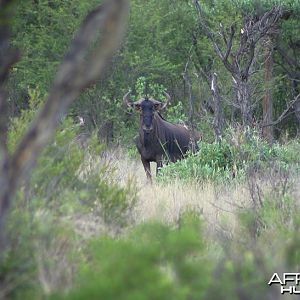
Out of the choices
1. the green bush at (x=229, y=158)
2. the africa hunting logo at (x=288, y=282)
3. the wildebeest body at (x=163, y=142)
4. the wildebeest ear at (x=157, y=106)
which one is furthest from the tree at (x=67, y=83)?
the wildebeest ear at (x=157, y=106)

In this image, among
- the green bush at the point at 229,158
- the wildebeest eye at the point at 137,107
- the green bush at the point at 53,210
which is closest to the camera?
the green bush at the point at 53,210

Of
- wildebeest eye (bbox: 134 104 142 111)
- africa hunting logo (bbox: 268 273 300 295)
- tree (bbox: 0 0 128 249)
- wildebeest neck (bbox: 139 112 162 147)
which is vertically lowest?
wildebeest neck (bbox: 139 112 162 147)

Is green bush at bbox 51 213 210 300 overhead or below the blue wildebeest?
overhead

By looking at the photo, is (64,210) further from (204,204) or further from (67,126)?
(204,204)

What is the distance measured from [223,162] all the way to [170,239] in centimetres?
996

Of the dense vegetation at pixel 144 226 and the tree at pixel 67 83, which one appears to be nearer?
the tree at pixel 67 83

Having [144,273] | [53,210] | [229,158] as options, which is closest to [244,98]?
[229,158]

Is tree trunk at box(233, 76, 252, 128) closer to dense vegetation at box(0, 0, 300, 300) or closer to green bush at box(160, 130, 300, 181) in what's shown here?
dense vegetation at box(0, 0, 300, 300)

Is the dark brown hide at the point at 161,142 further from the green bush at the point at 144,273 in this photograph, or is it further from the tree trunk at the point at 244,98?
the green bush at the point at 144,273

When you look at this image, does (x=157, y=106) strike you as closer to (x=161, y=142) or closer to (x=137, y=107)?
(x=137, y=107)

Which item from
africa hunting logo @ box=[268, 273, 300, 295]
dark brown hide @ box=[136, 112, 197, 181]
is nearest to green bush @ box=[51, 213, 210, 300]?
africa hunting logo @ box=[268, 273, 300, 295]

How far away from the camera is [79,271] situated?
6.08 m

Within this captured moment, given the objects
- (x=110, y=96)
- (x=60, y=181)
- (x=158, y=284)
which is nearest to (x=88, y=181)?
(x=60, y=181)

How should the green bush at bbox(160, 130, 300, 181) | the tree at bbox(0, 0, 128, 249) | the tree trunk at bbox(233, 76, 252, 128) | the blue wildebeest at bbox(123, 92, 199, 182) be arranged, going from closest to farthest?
the tree at bbox(0, 0, 128, 249) → the green bush at bbox(160, 130, 300, 181) → the tree trunk at bbox(233, 76, 252, 128) → the blue wildebeest at bbox(123, 92, 199, 182)
